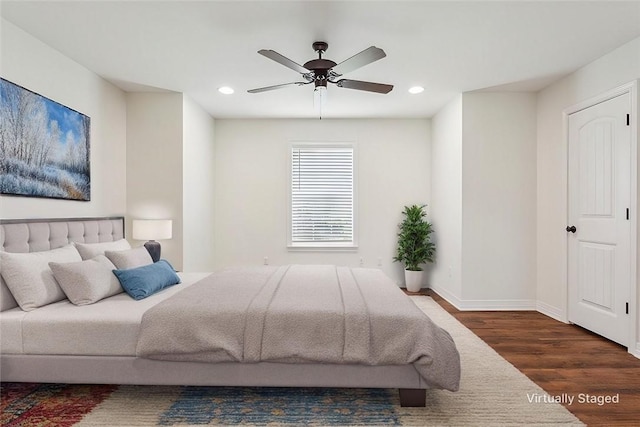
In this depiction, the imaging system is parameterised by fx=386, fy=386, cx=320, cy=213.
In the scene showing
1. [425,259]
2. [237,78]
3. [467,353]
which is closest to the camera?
[467,353]

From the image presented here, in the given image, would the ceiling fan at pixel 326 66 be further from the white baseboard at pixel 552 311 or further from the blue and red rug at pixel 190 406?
the white baseboard at pixel 552 311

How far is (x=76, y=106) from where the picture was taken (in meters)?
3.73

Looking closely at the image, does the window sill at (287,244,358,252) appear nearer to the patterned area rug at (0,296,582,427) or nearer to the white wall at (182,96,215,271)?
the white wall at (182,96,215,271)

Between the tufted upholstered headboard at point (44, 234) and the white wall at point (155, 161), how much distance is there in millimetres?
625

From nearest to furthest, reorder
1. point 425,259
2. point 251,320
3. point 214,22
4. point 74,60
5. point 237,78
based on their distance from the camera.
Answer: point 251,320
point 214,22
point 74,60
point 237,78
point 425,259

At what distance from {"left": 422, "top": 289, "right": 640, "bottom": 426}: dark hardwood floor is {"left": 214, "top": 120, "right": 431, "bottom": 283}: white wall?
197 centimetres

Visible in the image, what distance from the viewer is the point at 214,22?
293cm

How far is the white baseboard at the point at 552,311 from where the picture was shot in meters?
4.14

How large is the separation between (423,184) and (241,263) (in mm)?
3091

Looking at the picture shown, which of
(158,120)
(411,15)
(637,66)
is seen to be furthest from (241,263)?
(637,66)

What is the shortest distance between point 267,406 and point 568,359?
2.43 m

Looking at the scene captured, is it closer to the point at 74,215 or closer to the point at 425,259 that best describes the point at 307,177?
the point at 425,259

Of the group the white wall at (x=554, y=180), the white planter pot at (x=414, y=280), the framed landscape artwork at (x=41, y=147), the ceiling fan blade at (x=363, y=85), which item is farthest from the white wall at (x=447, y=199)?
the framed landscape artwork at (x=41, y=147)

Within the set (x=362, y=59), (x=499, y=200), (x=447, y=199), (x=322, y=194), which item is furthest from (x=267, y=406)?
(x=322, y=194)
